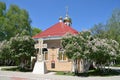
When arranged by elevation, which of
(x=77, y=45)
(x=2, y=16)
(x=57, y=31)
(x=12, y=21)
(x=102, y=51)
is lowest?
(x=102, y=51)

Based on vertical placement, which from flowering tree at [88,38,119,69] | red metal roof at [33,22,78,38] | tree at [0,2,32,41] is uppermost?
tree at [0,2,32,41]

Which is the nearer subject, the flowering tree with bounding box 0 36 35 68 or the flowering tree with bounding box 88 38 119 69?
the flowering tree with bounding box 88 38 119 69

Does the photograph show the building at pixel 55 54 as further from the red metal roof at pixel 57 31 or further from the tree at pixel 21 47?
the tree at pixel 21 47

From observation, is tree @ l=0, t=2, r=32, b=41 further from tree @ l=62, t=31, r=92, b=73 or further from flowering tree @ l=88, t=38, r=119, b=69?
flowering tree @ l=88, t=38, r=119, b=69

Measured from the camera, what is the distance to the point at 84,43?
23.6 metres

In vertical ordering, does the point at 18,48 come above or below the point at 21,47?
below

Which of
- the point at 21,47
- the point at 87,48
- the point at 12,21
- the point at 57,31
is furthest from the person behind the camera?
the point at 12,21

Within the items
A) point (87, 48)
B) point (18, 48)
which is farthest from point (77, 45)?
point (18, 48)

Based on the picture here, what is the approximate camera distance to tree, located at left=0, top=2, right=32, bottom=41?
49.9 m

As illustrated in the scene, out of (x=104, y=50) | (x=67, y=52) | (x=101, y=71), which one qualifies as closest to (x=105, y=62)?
(x=101, y=71)

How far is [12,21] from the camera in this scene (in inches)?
1996

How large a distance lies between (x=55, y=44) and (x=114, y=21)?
22428 mm

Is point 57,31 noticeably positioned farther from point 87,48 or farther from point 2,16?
point 2,16

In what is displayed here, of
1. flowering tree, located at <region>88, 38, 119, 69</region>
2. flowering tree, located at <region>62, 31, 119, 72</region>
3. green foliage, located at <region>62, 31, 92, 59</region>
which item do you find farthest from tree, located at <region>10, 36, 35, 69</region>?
flowering tree, located at <region>88, 38, 119, 69</region>
